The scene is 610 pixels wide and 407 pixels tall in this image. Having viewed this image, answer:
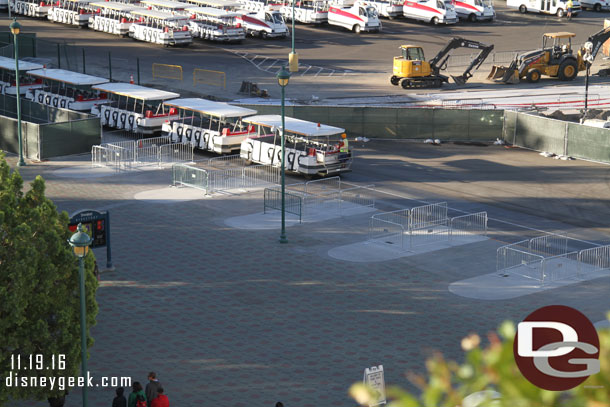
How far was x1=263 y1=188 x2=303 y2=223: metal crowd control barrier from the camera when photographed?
3312 centimetres

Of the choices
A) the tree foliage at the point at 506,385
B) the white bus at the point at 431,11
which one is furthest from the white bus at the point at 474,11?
the tree foliage at the point at 506,385

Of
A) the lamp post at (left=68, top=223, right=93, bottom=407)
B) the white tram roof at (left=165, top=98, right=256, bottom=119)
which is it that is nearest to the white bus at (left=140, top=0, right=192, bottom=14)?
the white tram roof at (left=165, top=98, right=256, bottom=119)

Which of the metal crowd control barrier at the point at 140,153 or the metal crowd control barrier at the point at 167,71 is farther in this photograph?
the metal crowd control barrier at the point at 167,71

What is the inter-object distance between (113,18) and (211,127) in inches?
1309

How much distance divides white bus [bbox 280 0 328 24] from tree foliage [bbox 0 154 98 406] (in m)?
59.8

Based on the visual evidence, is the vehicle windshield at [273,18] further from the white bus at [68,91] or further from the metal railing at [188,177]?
the metal railing at [188,177]

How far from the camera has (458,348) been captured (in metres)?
22.2

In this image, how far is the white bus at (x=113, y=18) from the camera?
233 feet

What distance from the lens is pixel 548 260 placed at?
28016 millimetres

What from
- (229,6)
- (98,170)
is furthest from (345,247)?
(229,6)

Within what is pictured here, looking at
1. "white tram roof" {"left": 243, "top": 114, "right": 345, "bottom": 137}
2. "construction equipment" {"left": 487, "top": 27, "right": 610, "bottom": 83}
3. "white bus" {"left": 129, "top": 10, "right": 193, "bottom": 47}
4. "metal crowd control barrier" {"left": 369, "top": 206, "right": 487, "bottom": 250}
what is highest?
"white bus" {"left": 129, "top": 10, "right": 193, "bottom": 47}

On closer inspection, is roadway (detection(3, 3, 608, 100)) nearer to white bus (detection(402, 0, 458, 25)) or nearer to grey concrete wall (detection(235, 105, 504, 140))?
white bus (detection(402, 0, 458, 25))

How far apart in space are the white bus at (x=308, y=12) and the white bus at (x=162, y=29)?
11.1 m

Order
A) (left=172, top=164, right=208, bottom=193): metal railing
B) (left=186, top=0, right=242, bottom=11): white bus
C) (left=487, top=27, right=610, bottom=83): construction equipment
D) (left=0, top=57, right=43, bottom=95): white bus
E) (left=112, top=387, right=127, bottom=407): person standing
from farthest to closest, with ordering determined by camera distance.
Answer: (left=186, top=0, right=242, bottom=11): white bus < (left=487, top=27, right=610, bottom=83): construction equipment < (left=0, top=57, right=43, bottom=95): white bus < (left=172, top=164, right=208, bottom=193): metal railing < (left=112, top=387, right=127, bottom=407): person standing
